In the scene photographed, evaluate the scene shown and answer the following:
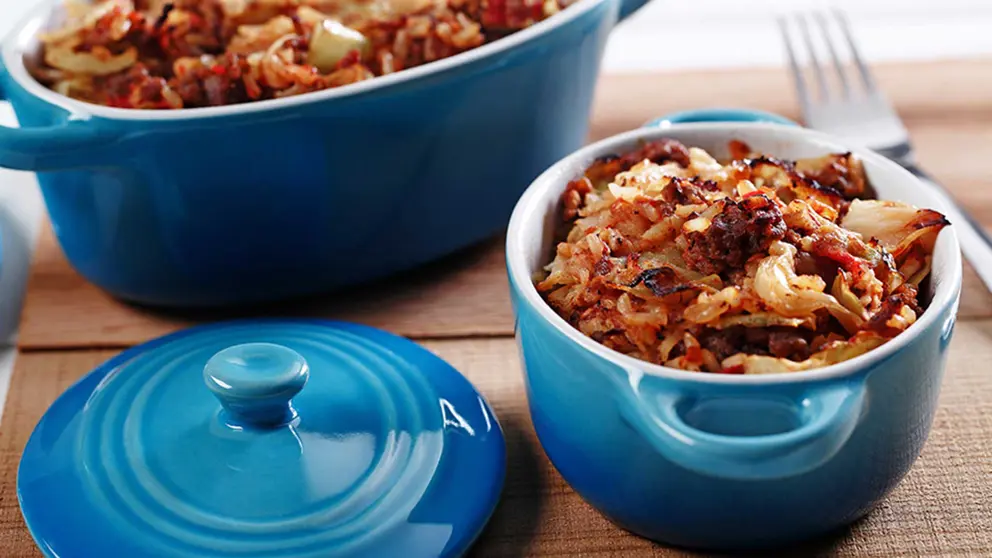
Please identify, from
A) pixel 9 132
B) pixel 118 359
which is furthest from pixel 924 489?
pixel 9 132

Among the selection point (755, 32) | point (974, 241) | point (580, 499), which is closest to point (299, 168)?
point (580, 499)

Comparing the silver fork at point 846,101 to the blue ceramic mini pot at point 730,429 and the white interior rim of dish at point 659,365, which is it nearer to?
the white interior rim of dish at point 659,365

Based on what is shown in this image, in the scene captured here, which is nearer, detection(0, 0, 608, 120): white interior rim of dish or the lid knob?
the lid knob

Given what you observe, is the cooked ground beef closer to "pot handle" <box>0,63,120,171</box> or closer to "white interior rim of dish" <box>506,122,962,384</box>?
"white interior rim of dish" <box>506,122,962,384</box>

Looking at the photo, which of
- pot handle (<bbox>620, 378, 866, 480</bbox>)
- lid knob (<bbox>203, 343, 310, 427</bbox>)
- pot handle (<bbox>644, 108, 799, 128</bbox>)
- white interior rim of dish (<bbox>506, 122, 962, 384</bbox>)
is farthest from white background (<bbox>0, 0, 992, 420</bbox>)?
pot handle (<bbox>620, 378, 866, 480</bbox>)

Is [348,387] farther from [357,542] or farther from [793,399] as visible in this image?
[793,399]

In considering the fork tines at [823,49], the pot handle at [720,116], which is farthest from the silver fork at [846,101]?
the pot handle at [720,116]
